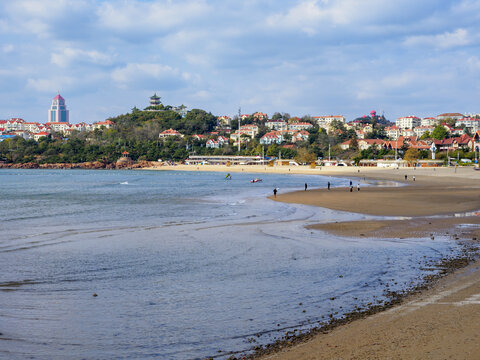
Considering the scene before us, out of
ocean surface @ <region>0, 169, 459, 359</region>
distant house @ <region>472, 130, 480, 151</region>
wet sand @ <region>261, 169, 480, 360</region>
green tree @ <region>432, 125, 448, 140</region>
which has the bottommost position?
ocean surface @ <region>0, 169, 459, 359</region>

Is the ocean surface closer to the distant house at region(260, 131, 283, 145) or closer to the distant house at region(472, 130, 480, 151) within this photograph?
the distant house at region(472, 130, 480, 151)

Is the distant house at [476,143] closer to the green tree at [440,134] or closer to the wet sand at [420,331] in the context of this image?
the green tree at [440,134]

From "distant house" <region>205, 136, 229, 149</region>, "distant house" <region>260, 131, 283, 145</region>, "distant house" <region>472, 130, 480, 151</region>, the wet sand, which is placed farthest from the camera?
"distant house" <region>205, 136, 229, 149</region>

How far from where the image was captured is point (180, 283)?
561 inches

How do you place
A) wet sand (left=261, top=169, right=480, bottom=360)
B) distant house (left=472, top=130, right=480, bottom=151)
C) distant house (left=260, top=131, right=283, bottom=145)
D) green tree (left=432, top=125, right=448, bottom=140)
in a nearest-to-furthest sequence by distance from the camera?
1. wet sand (left=261, top=169, right=480, bottom=360)
2. distant house (left=472, top=130, right=480, bottom=151)
3. green tree (left=432, top=125, right=448, bottom=140)
4. distant house (left=260, top=131, right=283, bottom=145)

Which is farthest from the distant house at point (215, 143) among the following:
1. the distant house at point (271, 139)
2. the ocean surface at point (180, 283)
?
the ocean surface at point (180, 283)

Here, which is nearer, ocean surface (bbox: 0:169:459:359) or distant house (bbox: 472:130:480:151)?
ocean surface (bbox: 0:169:459:359)

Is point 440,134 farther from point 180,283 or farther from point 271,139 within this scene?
point 180,283

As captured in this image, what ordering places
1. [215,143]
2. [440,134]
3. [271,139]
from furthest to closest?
[271,139], [215,143], [440,134]

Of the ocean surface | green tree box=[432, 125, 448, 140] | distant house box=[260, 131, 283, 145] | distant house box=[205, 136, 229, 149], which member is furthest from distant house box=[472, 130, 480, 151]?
the ocean surface

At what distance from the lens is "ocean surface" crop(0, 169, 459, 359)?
9.72m

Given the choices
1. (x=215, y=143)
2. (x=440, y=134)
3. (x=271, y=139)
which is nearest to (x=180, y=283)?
(x=440, y=134)

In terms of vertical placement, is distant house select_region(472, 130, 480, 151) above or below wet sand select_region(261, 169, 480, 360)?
above

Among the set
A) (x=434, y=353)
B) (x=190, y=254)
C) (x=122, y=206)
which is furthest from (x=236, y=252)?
(x=122, y=206)
